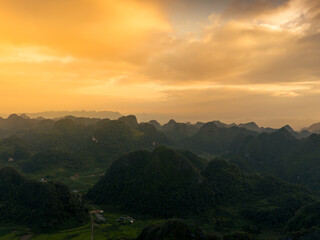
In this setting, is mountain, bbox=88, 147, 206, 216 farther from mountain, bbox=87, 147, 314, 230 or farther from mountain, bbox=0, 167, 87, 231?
mountain, bbox=0, 167, 87, 231

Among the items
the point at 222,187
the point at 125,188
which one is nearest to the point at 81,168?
the point at 125,188

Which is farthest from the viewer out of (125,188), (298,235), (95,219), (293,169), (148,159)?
(293,169)

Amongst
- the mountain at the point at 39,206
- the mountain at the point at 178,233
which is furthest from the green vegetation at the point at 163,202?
the mountain at the point at 178,233

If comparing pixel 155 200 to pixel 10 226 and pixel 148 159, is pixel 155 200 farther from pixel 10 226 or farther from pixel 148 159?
pixel 10 226

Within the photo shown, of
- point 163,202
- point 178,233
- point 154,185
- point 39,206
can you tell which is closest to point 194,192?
point 163,202

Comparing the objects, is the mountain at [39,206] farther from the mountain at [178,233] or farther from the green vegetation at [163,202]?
the mountain at [178,233]

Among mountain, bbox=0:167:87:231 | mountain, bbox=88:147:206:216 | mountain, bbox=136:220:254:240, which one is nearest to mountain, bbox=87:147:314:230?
mountain, bbox=88:147:206:216
